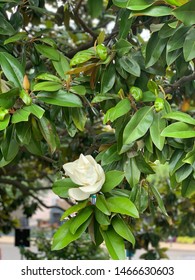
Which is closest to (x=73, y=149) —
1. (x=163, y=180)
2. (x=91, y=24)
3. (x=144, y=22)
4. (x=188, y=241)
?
(x=144, y=22)

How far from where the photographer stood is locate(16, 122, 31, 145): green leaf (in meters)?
1.26

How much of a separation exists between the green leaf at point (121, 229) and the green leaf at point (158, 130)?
0.23 m

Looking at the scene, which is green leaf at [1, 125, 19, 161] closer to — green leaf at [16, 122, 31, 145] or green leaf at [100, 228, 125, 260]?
green leaf at [16, 122, 31, 145]

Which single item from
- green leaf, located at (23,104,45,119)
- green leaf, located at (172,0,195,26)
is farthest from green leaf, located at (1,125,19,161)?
green leaf, located at (172,0,195,26)

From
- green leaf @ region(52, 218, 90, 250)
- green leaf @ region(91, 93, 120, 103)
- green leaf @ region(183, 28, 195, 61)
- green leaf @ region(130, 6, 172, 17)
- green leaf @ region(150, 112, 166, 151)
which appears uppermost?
green leaf @ region(130, 6, 172, 17)

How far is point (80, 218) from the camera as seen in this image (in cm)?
120

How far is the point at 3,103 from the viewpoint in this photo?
1182mm

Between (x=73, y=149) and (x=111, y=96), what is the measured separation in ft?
4.85

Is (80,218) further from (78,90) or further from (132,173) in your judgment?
(78,90)

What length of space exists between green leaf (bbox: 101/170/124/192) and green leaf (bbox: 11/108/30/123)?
0.91 ft

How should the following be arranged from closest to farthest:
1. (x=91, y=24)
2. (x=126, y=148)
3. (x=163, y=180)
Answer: (x=126, y=148) < (x=91, y=24) < (x=163, y=180)

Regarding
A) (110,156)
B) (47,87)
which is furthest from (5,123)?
(110,156)
